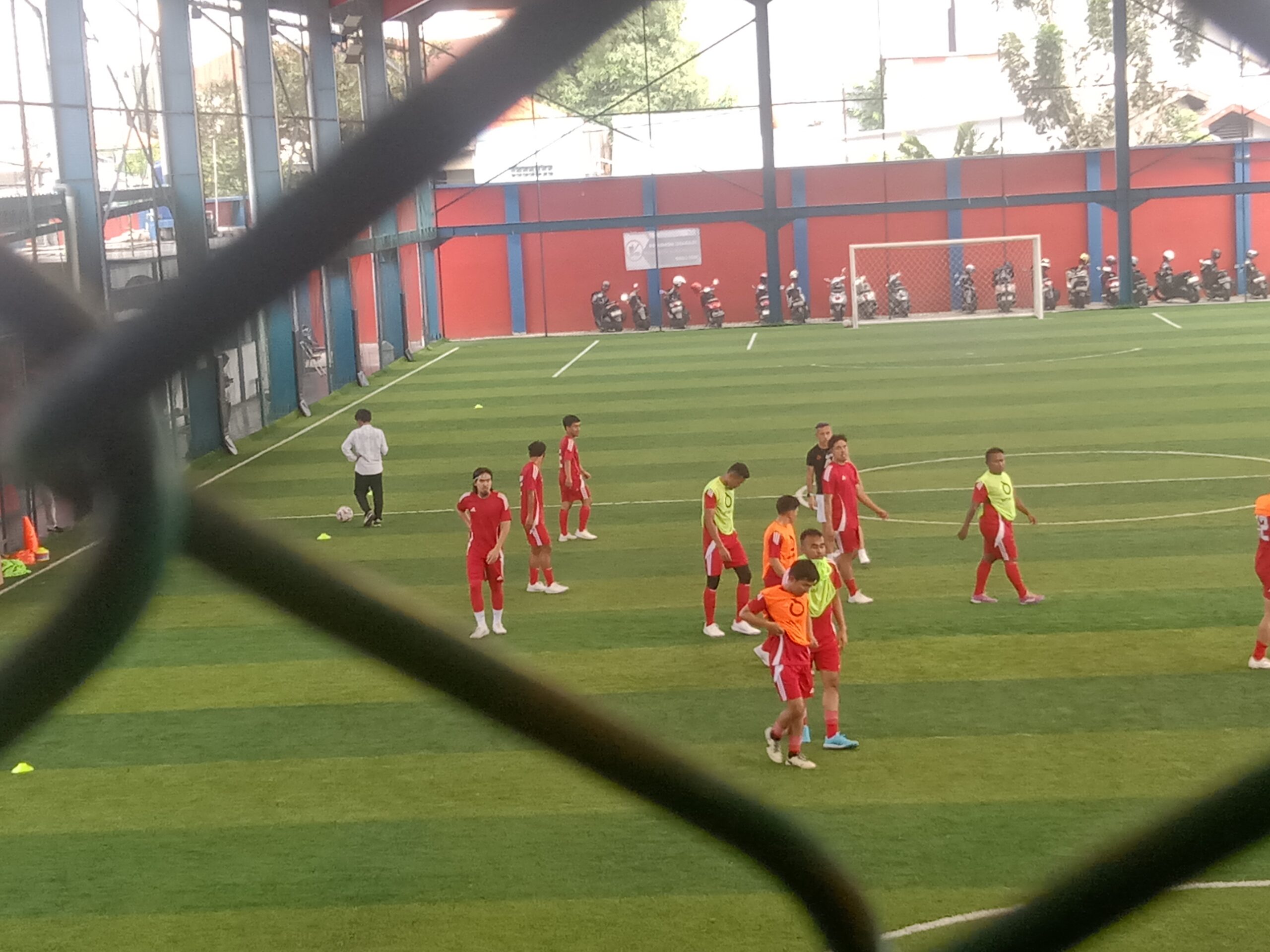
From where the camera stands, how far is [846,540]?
13.9 m

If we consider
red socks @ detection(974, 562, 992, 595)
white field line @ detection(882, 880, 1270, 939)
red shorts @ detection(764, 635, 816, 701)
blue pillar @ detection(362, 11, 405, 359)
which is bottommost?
white field line @ detection(882, 880, 1270, 939)

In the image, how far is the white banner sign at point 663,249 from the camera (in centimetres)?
4481

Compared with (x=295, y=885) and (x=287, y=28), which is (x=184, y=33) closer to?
(x=287, y=28)

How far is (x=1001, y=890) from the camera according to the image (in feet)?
25.3

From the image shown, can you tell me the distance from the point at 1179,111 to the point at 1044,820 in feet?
161

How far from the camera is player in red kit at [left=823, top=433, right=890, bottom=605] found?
45.1 feet

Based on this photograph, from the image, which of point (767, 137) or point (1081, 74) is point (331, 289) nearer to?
point (767, 137)

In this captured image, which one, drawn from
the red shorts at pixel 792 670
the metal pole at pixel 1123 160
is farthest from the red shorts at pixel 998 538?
the metal pole at pixel 1123 160

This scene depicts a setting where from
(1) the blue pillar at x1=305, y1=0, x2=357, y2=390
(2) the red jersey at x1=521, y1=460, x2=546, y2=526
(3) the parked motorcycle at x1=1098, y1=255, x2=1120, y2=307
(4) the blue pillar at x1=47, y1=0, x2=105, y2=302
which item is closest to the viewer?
(2) the red jersey at x1=521, y1=460, x2=546, y2=526

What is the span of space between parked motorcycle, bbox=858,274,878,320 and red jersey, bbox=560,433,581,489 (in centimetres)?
2892

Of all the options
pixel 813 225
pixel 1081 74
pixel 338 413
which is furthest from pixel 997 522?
pixel 1081 74

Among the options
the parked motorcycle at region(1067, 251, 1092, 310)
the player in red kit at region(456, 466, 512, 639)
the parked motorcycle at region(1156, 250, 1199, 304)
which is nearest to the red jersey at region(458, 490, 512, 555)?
the player in red kit at region(456, 466, 512, 639)

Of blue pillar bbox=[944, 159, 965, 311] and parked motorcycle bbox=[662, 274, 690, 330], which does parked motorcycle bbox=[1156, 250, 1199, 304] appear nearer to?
blue pillar bbox=[944, 159, 965, 311]

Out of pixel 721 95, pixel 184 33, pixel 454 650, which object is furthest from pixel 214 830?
pixel 721 95
